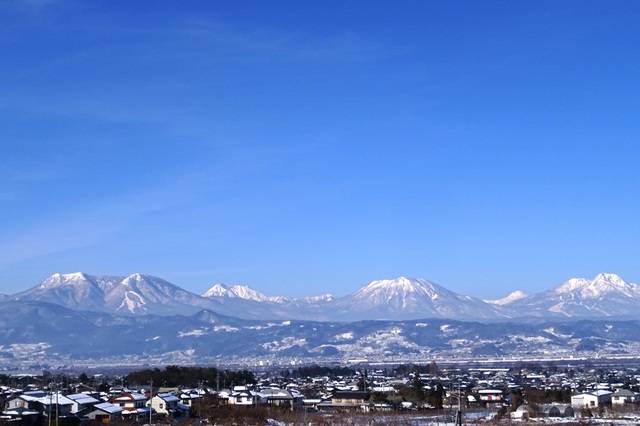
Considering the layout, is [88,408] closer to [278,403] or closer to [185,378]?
[278,403]

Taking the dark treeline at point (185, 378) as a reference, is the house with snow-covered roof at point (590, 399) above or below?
below

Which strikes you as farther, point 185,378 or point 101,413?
point 185,378

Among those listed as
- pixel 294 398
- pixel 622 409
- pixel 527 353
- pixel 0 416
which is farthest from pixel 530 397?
pixel 527 353

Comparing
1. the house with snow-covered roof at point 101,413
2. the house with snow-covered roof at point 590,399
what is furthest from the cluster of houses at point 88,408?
the house with snow-covered roof at point 590,399

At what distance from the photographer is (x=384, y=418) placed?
35.5 meters

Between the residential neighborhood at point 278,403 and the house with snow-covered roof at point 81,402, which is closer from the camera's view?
the residential neighborhood at point 278,403

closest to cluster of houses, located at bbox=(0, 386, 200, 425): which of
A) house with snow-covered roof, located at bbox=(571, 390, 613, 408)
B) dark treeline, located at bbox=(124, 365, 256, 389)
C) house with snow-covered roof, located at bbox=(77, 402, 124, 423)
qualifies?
house with snow-covered roof, located at bbox=(77, 402, 124, 423)

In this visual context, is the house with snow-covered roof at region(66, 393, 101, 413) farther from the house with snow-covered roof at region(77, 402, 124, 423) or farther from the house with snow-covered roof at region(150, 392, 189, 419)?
the house with snow-covered roof at region(150, 392, 189, 419)

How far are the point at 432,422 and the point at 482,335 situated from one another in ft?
544

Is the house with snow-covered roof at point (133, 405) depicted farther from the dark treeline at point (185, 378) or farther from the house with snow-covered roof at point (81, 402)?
the dark treeline at point (185, 378)

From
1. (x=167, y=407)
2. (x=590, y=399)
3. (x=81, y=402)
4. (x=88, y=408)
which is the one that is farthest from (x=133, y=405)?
(x=590, y=399)

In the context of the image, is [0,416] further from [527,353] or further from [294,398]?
[527,353]

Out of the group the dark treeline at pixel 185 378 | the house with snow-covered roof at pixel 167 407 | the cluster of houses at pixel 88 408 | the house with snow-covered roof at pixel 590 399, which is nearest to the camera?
the cluster of houses at pixel 88 408

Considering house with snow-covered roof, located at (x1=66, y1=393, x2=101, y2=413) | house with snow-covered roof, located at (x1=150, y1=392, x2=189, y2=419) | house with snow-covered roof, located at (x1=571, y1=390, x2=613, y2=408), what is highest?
house with snow-covered roof, located at (x1=66, y1=393, x2=101, y2=413)
